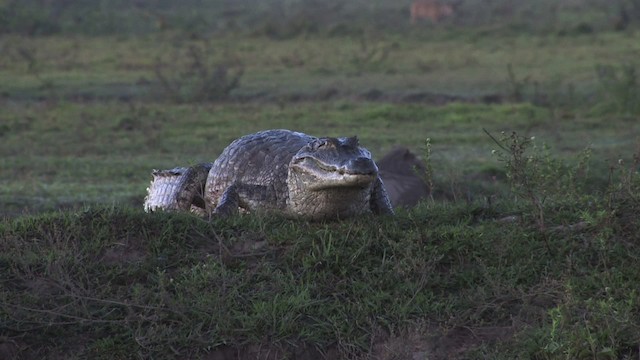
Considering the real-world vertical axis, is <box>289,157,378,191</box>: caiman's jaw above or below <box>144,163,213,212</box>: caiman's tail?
above

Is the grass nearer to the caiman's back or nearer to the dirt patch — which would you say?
the dirt patch

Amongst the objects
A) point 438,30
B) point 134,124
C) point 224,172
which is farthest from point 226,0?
point 224,172

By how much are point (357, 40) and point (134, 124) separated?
40.0 ft

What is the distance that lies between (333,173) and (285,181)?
0.58 m

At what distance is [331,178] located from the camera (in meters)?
5.41

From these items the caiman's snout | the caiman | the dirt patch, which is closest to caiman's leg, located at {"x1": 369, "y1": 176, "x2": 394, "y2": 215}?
the caiman

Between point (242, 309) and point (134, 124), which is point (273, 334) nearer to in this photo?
point (242, 309)

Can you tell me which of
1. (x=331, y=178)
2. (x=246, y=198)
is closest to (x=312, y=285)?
(x=331, y=178)

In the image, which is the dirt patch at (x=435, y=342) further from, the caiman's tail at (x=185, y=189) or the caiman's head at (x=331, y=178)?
the caiman's tail at (x=185, y=189)

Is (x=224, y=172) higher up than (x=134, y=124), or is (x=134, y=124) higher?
(x=224, y=172)

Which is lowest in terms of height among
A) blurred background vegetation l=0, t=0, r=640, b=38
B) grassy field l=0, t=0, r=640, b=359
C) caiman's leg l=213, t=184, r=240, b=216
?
blurred background vegetation l=0, t=0, r=640, b=38

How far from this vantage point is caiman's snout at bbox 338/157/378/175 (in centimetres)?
523

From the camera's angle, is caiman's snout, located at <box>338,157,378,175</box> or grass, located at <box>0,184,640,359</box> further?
caiman's snout, located at <box>338,157,378,175</box>

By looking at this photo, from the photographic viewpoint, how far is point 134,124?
1470 cm
